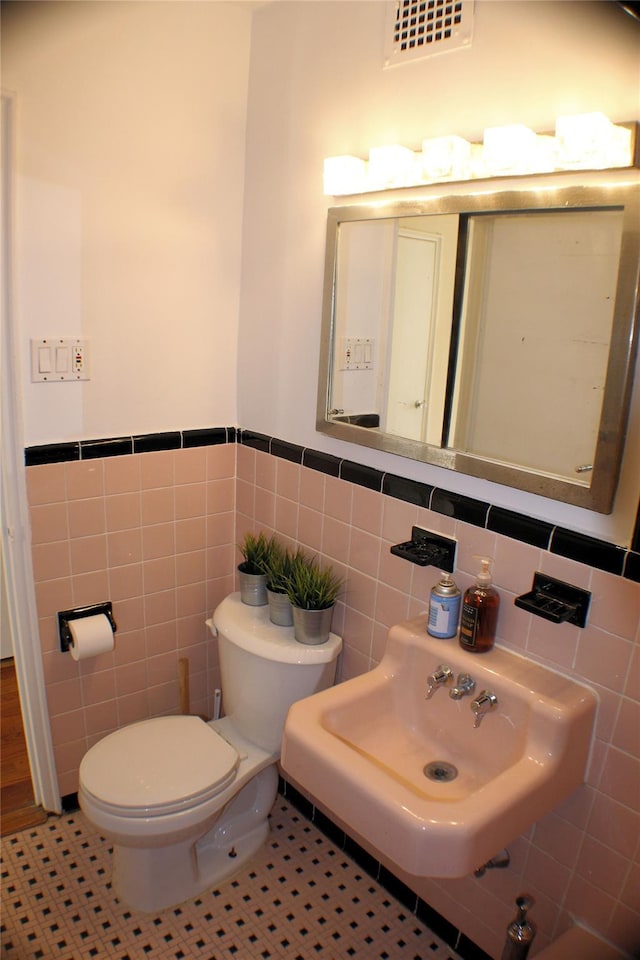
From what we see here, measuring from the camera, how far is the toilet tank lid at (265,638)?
6.29ft

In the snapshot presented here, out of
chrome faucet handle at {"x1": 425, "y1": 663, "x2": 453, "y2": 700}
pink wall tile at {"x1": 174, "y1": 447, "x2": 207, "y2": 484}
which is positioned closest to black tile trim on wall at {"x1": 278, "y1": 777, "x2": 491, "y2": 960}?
chrome faucet handle at {"x1": 425, "y1": 663, "x2": 453, "y2": 700}

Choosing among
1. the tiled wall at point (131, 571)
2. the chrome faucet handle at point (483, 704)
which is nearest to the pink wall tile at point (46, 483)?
the tiled wall at point (131, 571)

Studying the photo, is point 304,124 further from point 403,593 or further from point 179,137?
point 403,593

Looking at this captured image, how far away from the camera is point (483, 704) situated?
1.51 metres

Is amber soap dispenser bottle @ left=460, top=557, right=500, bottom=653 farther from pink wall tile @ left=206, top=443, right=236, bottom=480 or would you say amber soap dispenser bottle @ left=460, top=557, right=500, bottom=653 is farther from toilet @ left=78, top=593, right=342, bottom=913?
pink wall tile @ left=206, top=443, right=236, bottom=480

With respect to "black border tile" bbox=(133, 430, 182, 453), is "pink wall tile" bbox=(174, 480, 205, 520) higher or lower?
lower

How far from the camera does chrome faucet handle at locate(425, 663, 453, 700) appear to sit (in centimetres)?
156

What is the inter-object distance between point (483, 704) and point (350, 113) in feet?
4.74

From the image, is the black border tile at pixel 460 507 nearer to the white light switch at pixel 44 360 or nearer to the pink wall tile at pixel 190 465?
the pink wall tile at pixel 190 465

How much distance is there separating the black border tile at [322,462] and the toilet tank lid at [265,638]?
0.45m

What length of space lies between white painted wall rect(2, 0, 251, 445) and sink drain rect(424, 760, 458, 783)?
3.99ft

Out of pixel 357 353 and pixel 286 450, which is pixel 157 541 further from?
pixel 357 353

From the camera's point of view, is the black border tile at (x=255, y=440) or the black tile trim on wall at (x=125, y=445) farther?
the black border tile at (x=255, y=440)

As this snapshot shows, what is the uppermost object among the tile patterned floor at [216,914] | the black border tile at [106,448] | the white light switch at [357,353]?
the white light switch at [357,353]
